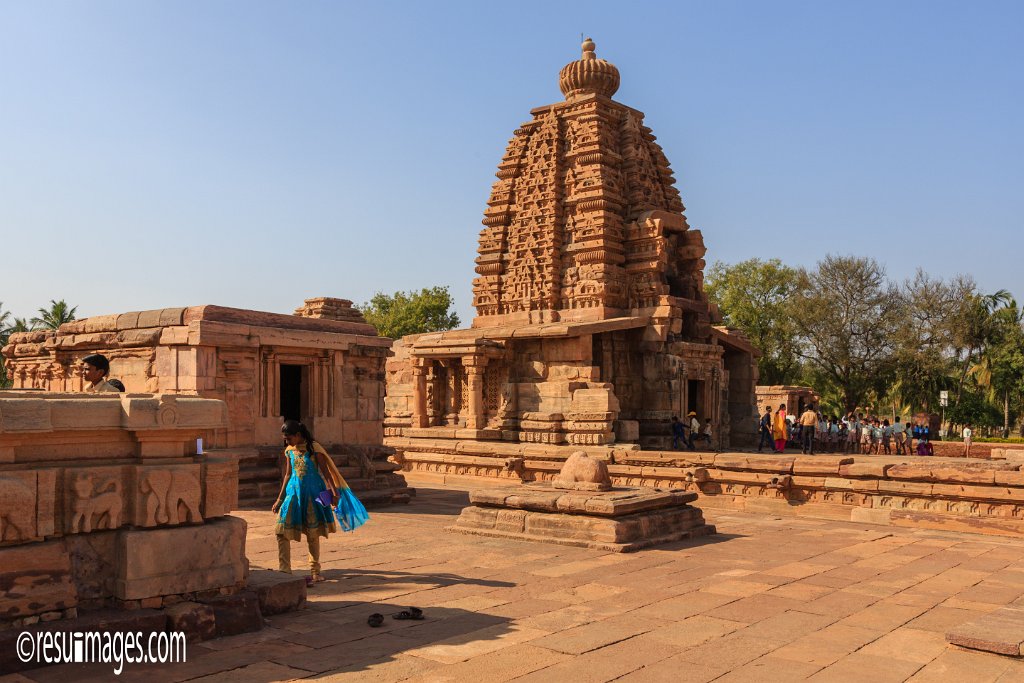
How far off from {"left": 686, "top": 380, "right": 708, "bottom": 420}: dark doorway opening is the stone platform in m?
10.1

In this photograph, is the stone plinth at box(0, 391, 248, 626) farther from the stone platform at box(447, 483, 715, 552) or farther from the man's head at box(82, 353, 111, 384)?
the stone platform at box(447, 483, 715, 552)

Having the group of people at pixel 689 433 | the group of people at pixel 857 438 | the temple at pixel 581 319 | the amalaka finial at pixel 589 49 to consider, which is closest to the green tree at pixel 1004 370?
the group of people at pixel 857 438

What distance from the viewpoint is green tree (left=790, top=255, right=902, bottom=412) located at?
37500 millimetres

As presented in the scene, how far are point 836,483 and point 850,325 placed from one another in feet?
94.5

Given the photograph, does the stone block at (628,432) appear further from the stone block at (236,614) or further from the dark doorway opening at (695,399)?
the stone block at (236,614)

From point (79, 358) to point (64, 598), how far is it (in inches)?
360

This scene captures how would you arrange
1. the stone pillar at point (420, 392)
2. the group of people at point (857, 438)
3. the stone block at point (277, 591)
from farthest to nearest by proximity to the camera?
the group of people at point (857, 438), the stone pillar at point (420, 392), the stone block at point (277, 591)

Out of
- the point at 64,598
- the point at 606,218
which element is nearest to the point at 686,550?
the point at 64,598

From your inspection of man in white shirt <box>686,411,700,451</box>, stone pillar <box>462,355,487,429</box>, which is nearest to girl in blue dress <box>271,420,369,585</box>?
stone pillar <box>462,355,487,429</box>

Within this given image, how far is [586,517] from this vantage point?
8.99 m

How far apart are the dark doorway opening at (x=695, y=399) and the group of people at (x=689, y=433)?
1.38 ft

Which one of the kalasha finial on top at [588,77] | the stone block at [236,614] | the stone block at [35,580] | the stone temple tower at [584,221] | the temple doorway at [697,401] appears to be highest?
the kalasha finial on top at [588,77]

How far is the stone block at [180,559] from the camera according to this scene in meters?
5.11

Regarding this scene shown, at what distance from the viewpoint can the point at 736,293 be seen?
44.3 metres
